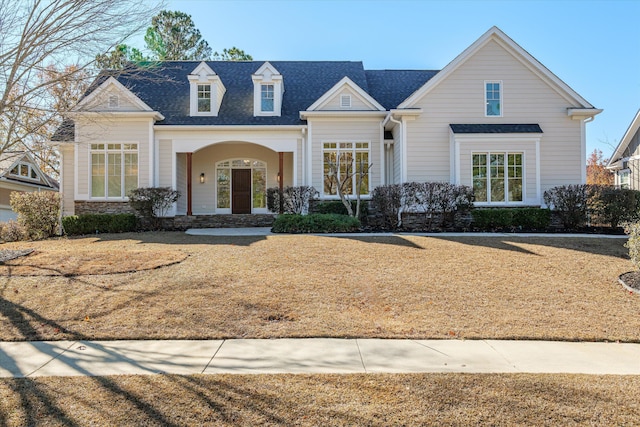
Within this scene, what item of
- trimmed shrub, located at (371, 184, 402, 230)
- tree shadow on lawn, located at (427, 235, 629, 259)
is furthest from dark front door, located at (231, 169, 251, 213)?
tree shadow on lawn, located at (427, 235, 629, 259)

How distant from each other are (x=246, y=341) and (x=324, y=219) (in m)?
8.10

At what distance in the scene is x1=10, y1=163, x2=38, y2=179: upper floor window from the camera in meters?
26.6

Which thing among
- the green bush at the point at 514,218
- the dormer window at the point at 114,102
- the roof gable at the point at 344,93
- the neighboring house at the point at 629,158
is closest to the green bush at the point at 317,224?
Answer: the green bush at the point at 514,218

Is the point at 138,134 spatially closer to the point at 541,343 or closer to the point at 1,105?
the point at 1,105

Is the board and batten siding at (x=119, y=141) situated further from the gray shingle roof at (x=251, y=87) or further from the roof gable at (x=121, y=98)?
the gray shingle roof at (x=251, y=87)

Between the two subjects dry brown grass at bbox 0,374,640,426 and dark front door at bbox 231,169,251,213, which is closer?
dry brown grass at bbox 0,374,640,426

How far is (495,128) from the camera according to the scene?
14.7 meters

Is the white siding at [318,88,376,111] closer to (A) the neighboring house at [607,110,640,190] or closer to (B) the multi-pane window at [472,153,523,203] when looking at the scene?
(B) the multi-pane window at [472,153,523,203]

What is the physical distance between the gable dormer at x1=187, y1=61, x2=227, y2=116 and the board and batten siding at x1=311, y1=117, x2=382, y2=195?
14.7 ft

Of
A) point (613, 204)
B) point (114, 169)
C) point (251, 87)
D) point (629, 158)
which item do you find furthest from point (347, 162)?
point (629, 158)

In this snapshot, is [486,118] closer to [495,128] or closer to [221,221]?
[495,128]

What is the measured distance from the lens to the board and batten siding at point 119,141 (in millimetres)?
16125

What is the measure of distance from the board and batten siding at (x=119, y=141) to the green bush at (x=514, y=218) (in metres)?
12.2

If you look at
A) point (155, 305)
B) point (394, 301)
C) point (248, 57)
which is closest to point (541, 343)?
point (394, 301)
